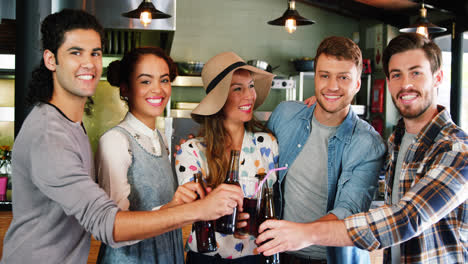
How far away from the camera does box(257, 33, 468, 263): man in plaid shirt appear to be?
1.42 meters

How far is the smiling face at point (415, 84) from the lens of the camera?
5.41 feet

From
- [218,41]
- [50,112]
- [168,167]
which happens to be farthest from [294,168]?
[218,41]

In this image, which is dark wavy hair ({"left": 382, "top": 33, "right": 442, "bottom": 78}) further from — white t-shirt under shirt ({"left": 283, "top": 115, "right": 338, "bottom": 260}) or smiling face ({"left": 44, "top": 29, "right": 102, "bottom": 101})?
smiling face ({"left": 44, "top": 29, "right": 102, "bottom": 101})

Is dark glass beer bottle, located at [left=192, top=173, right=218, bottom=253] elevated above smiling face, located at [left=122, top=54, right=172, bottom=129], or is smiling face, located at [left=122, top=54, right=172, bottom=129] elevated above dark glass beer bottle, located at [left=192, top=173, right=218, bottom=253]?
smiling face, located at [left=122, top=54, right=172, bottom=129]

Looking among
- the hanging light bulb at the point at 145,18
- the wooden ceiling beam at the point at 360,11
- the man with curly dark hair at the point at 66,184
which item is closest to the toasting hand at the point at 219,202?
the man with curly dark hair at the point at 66,184

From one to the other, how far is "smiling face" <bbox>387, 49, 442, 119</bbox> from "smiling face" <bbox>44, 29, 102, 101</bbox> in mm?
1177

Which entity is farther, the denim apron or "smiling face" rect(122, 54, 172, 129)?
"smiling face" rect(122, 54, 172, 129)

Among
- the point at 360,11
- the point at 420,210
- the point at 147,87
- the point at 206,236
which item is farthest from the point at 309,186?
the point at 360,11

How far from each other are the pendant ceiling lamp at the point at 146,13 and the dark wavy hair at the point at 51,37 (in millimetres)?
1674

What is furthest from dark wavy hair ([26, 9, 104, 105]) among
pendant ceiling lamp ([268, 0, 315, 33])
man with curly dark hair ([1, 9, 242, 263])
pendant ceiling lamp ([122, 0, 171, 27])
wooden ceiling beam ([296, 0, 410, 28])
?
wooden ceiling beam ([296, 0, 410, 28])

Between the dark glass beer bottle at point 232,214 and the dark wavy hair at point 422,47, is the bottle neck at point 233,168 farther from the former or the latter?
the dark wavy hair at point 422,47

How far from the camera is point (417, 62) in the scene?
65.6 inches

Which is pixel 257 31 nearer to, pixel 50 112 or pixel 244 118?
pixel 244 118

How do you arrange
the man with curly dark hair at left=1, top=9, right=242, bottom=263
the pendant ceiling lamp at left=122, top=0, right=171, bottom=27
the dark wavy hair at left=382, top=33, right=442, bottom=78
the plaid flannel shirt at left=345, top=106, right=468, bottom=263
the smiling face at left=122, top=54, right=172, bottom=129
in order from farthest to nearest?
the pendant ceiling lamp at left=122, top=0, right=171, bottom=27
the smiling face at left=122, top=54, right=172, bottom=129
the dark wavy hair at left=382, top=33, right=442, bottom=78
the plaid flannel shirt at left=345, top=106, right=468, bottom=263
the man with curly dark hair at left=1, top=9, right=242, bottom=263
